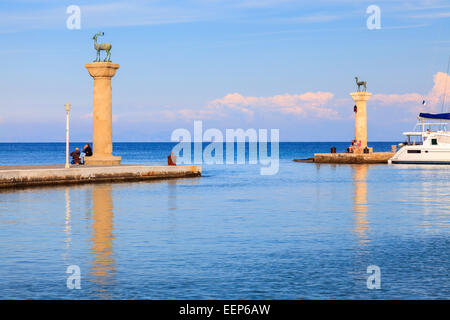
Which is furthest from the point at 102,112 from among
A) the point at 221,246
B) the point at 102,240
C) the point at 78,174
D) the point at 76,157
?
the point at 221,246

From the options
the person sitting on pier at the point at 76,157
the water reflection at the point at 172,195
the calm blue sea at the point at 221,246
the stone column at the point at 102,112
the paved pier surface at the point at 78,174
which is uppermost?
the stone column at the point at 102,112

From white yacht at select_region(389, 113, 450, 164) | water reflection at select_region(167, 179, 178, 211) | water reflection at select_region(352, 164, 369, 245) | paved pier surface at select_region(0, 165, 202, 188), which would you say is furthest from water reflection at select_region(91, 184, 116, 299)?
white yacht at select_region(389, 113, 450, 164)

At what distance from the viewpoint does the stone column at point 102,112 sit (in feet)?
156

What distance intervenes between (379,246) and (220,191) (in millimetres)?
22294

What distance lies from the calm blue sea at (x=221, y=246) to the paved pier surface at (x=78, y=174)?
170 inches

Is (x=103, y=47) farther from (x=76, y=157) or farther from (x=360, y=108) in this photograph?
(x=360, y=108)

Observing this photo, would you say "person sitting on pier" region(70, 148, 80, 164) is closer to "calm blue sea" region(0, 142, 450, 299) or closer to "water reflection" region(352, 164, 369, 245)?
"calm blue sea" region(0, 142, 450, 299)

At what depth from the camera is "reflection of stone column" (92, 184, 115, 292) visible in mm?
15039

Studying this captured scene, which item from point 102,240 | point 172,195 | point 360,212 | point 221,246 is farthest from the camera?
point 172,195

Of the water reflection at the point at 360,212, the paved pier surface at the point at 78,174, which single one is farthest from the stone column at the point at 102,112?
the water reflection at the point at 360,212

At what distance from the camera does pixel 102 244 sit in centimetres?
1928

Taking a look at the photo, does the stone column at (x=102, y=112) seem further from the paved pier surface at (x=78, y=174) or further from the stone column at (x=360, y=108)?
the stone column at (x=360, y=108)

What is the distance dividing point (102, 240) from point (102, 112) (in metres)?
29.5

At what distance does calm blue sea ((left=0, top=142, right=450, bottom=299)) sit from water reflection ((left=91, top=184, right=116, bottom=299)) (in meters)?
0.04
